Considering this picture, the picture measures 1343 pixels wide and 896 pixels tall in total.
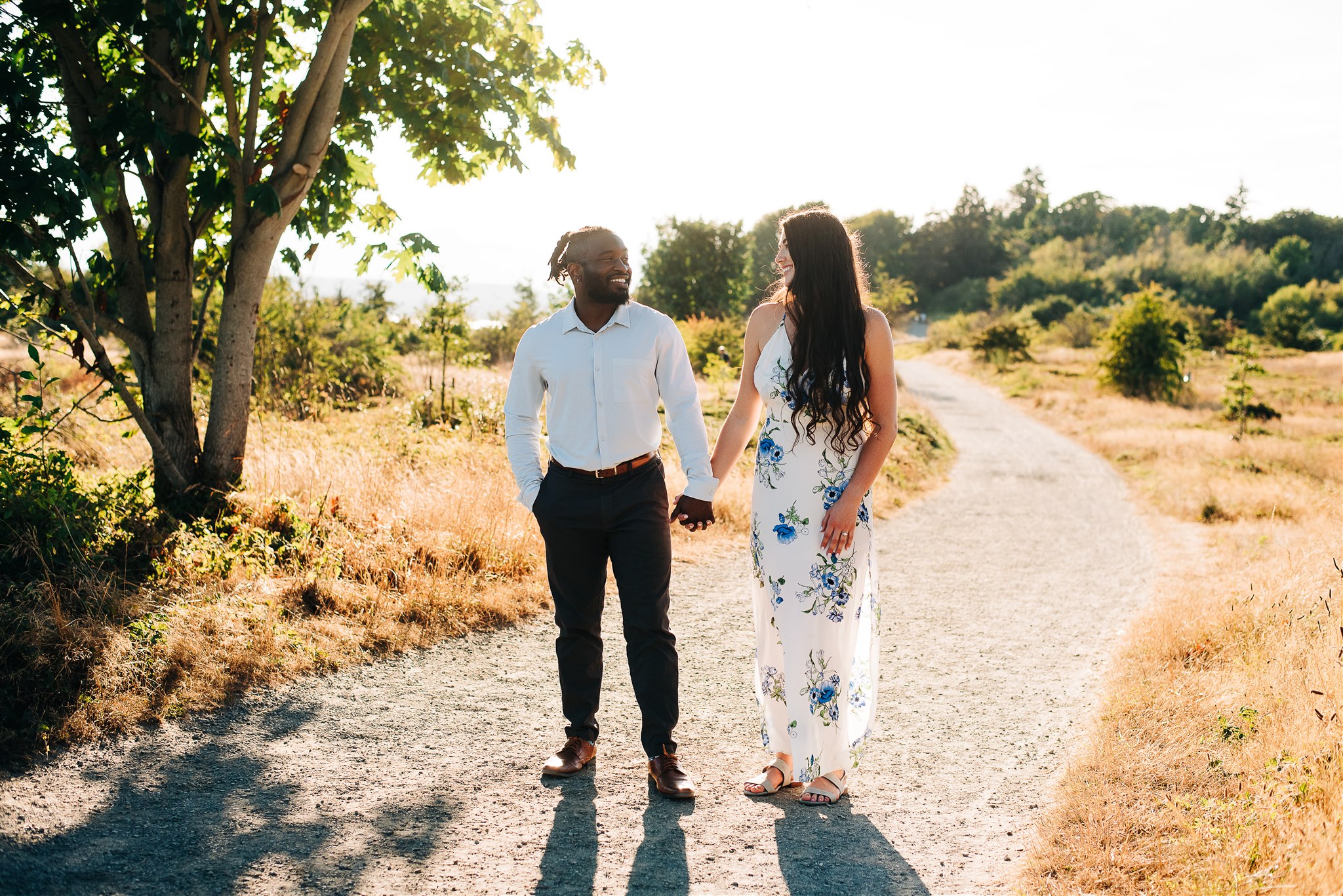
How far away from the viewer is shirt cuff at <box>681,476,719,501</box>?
134 inches

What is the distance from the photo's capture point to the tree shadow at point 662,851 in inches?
116

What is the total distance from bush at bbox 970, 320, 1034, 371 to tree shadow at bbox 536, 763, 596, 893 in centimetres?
3984

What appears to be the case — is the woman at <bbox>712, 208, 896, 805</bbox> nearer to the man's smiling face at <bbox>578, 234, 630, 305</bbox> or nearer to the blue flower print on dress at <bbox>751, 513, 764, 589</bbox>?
the blue flower print on dress at <bbox>751, 513, 764, 589</bbox>

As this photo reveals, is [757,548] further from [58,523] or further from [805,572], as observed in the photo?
[58,523]

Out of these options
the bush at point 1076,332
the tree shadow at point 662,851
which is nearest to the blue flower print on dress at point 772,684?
the tree shadow at point 662,851

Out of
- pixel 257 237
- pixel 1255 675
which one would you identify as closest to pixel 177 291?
pixel 257 237

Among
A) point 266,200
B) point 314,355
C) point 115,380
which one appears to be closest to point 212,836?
point 115,380

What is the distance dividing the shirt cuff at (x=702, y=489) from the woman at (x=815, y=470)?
16cm

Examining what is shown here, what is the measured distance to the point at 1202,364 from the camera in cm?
3947

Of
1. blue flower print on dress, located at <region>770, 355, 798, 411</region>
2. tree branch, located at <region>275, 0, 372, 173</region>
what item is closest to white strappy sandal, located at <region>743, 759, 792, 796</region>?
blue flower print on dress, located at <region>770, 355, 798, 411</region>

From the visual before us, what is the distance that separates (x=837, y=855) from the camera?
3.19 meters

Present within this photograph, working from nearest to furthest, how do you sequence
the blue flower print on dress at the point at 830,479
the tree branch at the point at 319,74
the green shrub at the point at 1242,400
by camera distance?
the blue flower print on dress at the point at 830,479 < the tree branch at the point at 319,74 < the green shrub at the point at 1242,400

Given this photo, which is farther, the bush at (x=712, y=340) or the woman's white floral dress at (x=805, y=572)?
the bush at (x=712, y=340)

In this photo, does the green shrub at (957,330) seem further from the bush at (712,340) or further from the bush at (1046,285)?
the bush at (712,340)
